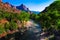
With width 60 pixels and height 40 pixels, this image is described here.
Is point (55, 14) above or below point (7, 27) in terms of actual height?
above

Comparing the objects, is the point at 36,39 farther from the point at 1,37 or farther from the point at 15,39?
the point at 1,37

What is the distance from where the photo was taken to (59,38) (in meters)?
52.0

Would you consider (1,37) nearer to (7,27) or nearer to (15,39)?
(15,39)

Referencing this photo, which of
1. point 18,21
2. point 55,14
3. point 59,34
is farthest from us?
point 18,21

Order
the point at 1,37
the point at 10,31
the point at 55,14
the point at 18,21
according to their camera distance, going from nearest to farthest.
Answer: the point at 55,14 < the point at 1,37 < the point at 10,31 < the point at 18,21

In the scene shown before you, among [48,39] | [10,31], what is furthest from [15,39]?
[10,31]

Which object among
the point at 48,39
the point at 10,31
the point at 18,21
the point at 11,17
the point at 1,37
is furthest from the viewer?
the point at 11,17

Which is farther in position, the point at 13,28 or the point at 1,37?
the point at 13,28

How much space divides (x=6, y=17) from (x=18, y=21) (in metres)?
13.6

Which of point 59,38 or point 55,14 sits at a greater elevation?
point 55,14

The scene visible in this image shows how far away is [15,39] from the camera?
225ft

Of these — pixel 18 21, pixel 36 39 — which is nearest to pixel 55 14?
pixel 36 39

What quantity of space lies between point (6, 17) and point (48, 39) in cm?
5718

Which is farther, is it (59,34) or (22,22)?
(22,22)
